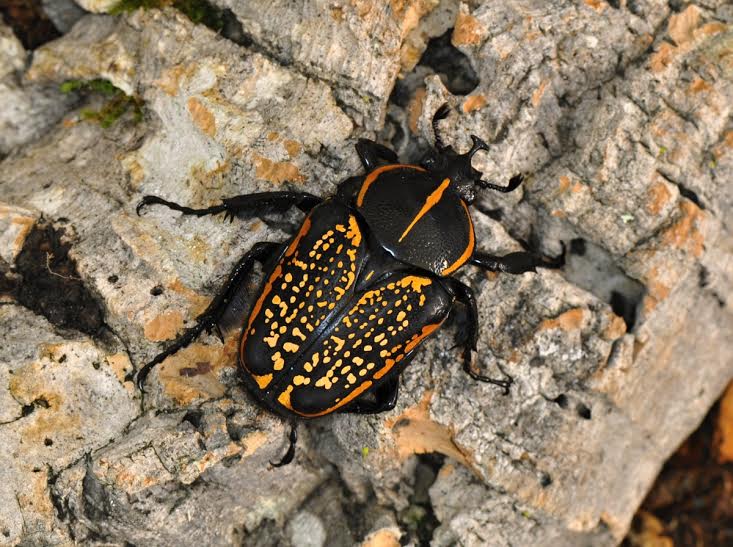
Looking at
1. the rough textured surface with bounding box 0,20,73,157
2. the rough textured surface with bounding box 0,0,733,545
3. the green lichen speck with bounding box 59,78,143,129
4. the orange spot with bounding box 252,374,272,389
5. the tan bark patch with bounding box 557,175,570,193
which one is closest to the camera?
the orange spot with bounding box 252,374,272,389

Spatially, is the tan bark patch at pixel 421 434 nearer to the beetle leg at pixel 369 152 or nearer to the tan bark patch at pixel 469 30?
the beetle leg at pixel 369 152

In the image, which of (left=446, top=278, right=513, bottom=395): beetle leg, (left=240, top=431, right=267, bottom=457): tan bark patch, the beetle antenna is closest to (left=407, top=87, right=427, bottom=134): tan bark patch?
the beetle antenna

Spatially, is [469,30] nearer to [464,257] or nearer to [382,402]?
[464,257]

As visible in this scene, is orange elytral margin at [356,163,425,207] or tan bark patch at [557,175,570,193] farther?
tan bark patch at [557,175,570,193]

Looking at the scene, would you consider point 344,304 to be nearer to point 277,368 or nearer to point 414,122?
point 277,368

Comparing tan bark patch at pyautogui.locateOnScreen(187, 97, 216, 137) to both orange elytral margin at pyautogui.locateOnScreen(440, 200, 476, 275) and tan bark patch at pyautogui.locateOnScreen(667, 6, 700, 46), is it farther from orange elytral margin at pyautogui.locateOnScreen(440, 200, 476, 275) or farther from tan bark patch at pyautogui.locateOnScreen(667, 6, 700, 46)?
tan bark patch at pyautogui.locateOnScreen(667, 6, 700, 46)

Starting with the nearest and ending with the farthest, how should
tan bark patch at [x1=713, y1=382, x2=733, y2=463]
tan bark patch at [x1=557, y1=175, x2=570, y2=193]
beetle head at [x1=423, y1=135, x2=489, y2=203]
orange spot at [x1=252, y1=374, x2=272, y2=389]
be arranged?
orange spot at [x1=252, y1=374, x2=272, y2=389]
beetle head at [x1=423, y1=135, x2=489, y2=203]
tan bark patch at [x1=557, y1=175, x2=570, y2=193]
tan bark patch at [x1=713, y1=382, x2=733, y2=463]

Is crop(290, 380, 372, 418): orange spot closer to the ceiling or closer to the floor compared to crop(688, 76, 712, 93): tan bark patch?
closer to the floor
